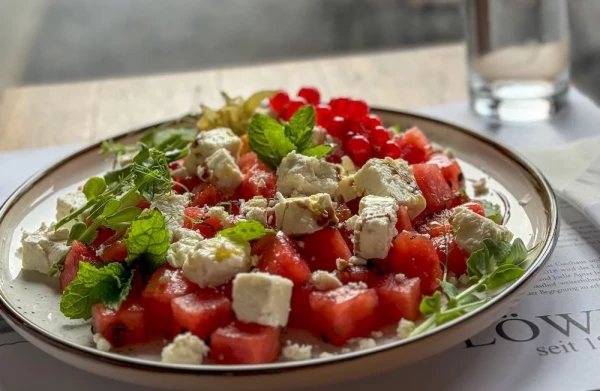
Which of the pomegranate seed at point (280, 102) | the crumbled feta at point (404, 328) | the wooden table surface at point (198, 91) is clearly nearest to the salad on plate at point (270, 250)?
the crumbled feta at point (404, 328)

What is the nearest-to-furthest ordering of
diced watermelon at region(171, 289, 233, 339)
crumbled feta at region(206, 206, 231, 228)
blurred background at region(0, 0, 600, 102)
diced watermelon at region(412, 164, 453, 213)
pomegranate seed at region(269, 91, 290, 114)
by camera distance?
diced watermelon at region(171, 289, 233, 339) → crumbled feta at region(206, 206, 231, 228) → diced watermelon at region(412, 164, 453, 213) → pomegranate seed at region(269, 91, 290, 114) → blurred background at region(0, 0, 600, 102)

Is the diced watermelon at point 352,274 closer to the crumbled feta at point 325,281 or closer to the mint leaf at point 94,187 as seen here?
the crumbled feta at point 325,281

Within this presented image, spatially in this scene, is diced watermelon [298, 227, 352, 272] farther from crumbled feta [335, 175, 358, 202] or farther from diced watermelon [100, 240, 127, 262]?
diced watermelon [100, 240, 127, 262]

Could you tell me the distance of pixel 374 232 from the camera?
4.13 ft

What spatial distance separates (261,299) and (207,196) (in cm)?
44

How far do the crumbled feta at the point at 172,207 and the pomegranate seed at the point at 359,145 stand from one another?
39cm

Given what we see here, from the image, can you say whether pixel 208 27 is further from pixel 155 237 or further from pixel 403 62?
pixel 155 237

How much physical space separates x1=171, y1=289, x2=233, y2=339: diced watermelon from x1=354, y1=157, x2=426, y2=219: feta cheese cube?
373 mm

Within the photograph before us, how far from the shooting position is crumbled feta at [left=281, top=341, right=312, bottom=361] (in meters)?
1.12

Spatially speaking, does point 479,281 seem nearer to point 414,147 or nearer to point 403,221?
point 403,221

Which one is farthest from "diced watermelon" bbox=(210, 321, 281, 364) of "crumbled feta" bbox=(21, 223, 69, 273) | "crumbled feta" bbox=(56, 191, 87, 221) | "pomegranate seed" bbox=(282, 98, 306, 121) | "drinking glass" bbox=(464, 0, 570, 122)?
"drinking glass" bbox=(464, 0, 570, 122)

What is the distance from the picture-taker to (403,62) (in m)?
Answer: 2.85

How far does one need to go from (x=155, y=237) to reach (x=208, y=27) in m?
4.66

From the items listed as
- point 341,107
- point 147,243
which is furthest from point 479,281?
point 341,107
